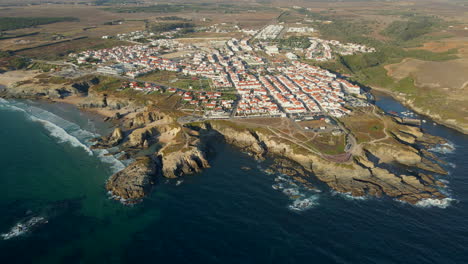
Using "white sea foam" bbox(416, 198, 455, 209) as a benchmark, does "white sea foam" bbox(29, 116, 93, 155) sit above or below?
above

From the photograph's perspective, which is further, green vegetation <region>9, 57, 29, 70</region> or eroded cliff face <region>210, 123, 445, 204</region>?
green vegetation <region>9, 57, 29, 70</region>

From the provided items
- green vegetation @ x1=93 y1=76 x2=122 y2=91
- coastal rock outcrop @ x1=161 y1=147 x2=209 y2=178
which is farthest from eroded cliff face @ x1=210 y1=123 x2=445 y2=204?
green vegetation @ x1=93 y1=76 x2=122 y2=91

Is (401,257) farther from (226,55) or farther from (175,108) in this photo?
(226,55)

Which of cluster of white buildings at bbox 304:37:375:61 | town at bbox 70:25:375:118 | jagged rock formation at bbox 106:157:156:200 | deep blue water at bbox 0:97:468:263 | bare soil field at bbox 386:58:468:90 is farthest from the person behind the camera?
→ cluster of white buildings at bbox 304:37:375:61

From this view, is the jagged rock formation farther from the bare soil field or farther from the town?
the bare soil field

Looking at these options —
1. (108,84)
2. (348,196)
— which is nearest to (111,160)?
(108,84)

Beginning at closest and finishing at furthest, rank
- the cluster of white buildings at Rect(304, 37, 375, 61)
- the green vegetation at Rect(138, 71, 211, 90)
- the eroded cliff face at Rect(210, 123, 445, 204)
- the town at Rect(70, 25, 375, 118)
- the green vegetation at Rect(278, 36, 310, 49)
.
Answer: the eroded cliff face at Rect(210, 123, 445, 204)
the town at Rect(70, 25, 375, 118)
the green vegetation at Rect(138, 71, 211, 90)
the cluster of white buildings at Rect(304, 37, 375, 61)
the green vegetation at Rect(278, 36, 310, 49)

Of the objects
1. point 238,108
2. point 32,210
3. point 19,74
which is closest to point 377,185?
point 238,108

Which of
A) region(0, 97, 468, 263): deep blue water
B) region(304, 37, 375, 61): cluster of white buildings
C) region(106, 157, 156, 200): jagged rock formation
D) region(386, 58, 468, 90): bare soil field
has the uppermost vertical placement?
region(304, 37, 375, 61): cluster of white buildings
